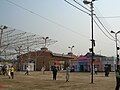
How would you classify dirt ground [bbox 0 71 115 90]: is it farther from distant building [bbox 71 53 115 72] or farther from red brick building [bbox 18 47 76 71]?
red brick building [bbox 18 47 76 71]

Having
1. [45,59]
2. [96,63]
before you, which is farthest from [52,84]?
[45,59]

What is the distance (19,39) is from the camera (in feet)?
259

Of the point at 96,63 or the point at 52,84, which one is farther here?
the point at 96,63

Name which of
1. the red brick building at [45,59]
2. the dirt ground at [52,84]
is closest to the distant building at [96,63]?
the red brick building at [45,59]

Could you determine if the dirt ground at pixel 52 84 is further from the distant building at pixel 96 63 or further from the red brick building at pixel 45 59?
the red brick building at pixel 45 59

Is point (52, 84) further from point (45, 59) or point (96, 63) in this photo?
point (45, 59)

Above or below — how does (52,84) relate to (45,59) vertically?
below

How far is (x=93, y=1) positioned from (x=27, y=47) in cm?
5689

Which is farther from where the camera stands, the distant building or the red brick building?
the red brick building

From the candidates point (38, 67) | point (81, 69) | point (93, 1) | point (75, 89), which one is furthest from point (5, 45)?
point (75, 89)

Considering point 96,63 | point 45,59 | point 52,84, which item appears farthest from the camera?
point 45,59

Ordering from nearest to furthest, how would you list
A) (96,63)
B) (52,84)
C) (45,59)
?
(52,84) → (96,63) → (45,59)

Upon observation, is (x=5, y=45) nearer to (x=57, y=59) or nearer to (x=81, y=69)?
(x=81, y=69)

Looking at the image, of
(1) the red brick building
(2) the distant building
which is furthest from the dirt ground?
(1) the red brick building
